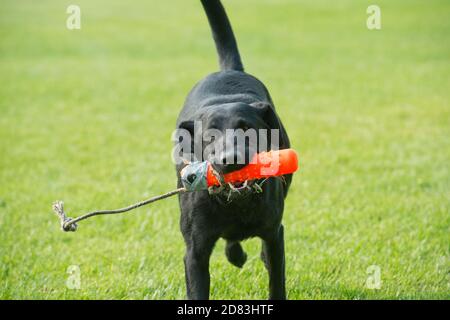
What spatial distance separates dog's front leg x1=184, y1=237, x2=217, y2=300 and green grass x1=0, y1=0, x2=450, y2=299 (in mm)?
683

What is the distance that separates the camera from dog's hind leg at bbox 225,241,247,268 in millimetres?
4266

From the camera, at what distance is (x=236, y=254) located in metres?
4.32

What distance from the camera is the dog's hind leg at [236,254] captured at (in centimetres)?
427

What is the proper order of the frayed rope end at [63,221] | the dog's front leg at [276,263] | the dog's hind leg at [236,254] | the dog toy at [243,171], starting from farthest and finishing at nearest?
the dog's hind leg at [236,254]
the dog's front leg at [276,263]
the frayed rope end at [63,221]
the dog toy at [243,171]

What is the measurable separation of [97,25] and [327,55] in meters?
7.84

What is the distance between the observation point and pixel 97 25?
18.8 m

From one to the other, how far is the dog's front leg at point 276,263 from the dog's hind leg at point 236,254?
51 cm
